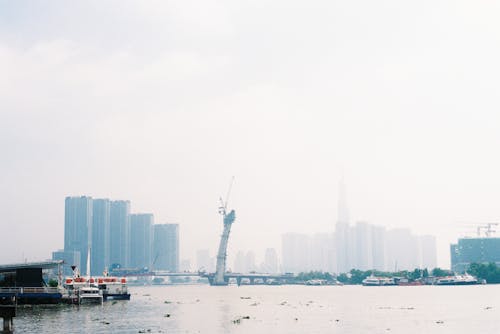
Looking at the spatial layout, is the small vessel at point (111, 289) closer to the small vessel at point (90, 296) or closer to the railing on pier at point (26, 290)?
the small vessel at point (90, 296)

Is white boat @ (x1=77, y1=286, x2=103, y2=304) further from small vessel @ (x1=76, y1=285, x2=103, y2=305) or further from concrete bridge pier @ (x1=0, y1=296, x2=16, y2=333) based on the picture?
concrete bridge pier @ (x1=0, y1=296, x2=16, y2=333)

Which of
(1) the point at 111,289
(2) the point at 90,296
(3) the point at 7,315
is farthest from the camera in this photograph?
(1) the point at 111,289

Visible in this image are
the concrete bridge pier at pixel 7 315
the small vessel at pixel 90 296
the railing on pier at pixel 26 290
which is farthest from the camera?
Result: the small vessel at pixel 90 296

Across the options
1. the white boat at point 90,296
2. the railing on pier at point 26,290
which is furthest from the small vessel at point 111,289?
the railing on pier at point 26,290

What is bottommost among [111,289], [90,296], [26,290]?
[111,289]

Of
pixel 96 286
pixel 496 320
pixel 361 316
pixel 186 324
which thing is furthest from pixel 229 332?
pixel 96 286

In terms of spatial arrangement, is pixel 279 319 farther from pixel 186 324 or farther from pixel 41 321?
pixel 41 321

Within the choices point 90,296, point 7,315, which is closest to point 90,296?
point 90,296

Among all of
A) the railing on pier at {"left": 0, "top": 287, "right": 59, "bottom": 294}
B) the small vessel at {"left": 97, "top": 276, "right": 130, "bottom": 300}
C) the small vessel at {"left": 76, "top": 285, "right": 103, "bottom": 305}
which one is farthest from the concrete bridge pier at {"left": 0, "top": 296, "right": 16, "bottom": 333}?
the small vessel at {"left": 97, "top": 276, "right": 130, "bottom": 300}

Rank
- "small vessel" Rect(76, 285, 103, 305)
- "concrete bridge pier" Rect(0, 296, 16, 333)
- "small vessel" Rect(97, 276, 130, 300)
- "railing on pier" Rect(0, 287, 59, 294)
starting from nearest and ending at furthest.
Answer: "concrete bridge pier" Rect(0, 296, 16, 333)
"railing on pier" Rect(0, 287, 59, 294)
"small vessel" Rect(76, 285, 103, 305)
"small vessel" Rect(97, 276, 130, 300)

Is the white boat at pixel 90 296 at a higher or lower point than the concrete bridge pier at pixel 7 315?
lower

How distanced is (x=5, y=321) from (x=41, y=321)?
→ 76.7 ft

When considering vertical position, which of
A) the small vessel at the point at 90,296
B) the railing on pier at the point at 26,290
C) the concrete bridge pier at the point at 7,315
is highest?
the concrete bridge pier at the point at 7,315

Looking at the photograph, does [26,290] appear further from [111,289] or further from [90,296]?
[111,289]
